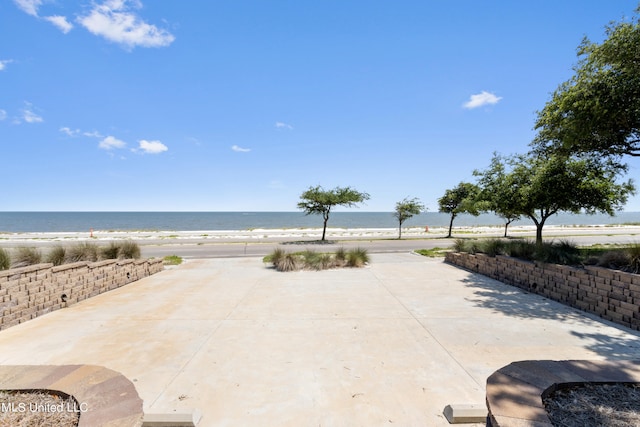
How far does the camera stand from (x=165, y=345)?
181 inches

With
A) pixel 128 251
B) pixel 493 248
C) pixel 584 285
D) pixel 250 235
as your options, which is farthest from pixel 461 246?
pixel 250 235

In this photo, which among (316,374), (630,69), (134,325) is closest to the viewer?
A: (316,374)

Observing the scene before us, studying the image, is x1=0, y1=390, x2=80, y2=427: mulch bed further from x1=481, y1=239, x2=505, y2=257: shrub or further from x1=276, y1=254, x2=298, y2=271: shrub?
x1=481, y1=239, x2=505, y2=257: shrub

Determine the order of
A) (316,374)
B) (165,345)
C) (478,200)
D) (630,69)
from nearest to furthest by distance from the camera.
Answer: (316,374), (165,345), (630,69), (478,200)

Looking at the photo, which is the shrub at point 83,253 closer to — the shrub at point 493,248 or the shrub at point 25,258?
the shrub at point 25,258

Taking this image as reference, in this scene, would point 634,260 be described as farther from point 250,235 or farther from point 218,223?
point 218,223

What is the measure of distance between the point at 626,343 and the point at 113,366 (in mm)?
7260

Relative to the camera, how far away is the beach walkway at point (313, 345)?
3125 mm

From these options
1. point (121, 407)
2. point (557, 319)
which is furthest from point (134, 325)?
point (557, 319)

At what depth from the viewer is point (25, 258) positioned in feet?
24.1

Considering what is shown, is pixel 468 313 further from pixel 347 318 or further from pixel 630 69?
pixel 630 69

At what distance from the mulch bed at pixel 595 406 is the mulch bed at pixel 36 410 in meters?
3.95

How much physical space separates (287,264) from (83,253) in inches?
243

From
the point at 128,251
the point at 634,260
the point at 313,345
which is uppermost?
the point at 634,260
